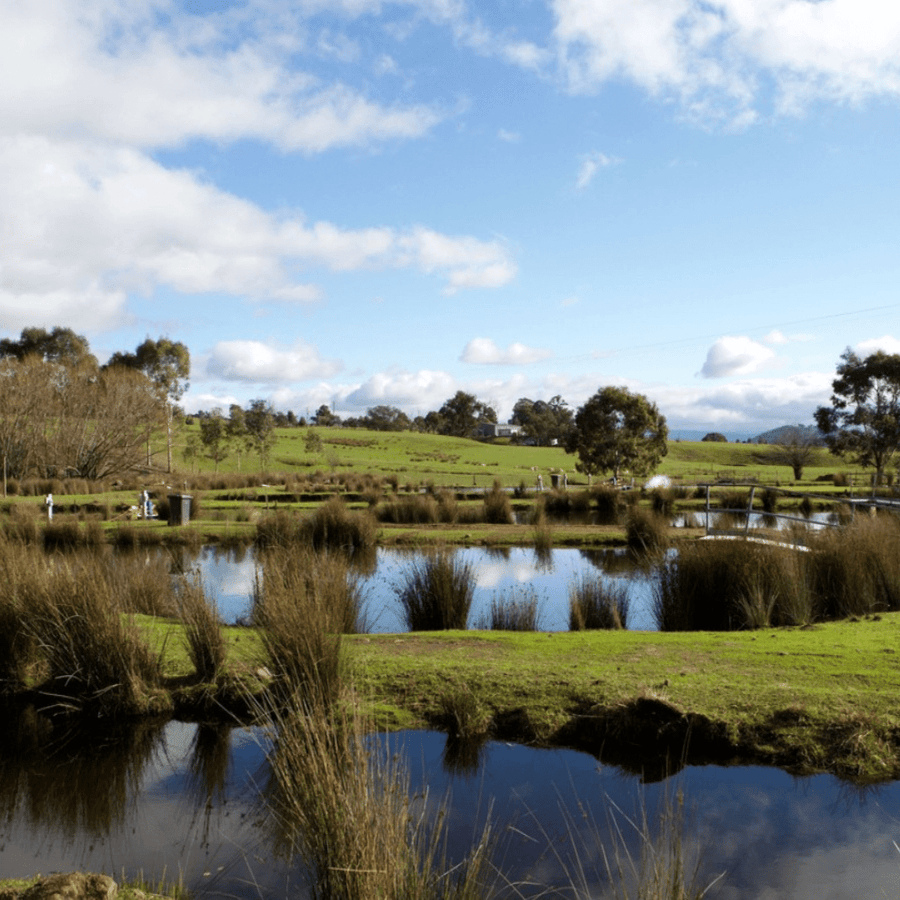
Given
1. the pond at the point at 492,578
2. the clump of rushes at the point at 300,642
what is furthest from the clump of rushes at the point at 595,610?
the clump of rushes at the point at 300,642

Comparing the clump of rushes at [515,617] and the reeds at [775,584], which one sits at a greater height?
the reeds at [775,584]

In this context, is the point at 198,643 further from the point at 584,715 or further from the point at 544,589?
the point at 544,589

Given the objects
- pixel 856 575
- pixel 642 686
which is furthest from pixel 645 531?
pixel 642 686

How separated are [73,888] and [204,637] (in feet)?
12.1

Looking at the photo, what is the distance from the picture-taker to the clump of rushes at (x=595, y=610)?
10414mm

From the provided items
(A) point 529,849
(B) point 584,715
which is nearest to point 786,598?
(B) point 584,715

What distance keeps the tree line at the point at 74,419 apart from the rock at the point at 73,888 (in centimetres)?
3696

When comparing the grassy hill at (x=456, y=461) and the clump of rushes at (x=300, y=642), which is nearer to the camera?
the clump of rushes at (x=300, y=642)

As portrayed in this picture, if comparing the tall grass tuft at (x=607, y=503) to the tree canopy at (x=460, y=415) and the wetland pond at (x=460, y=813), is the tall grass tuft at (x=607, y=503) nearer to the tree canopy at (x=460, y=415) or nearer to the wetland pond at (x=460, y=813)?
the wetland pond at (x=460, y=813)

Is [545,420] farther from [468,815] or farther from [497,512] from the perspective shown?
[468,815]

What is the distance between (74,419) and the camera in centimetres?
4297

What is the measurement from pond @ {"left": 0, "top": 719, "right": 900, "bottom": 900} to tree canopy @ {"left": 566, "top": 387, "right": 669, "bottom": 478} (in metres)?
32.3

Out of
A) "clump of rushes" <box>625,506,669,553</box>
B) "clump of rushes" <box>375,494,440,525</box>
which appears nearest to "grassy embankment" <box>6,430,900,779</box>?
"clump of rushes" <box>625,506,669,553</box>

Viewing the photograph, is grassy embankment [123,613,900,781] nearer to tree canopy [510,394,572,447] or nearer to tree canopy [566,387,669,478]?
tree canopy [566,387,669,478]
